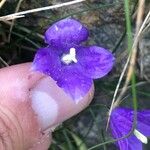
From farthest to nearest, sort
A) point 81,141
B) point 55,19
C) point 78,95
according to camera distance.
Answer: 1. point 81,141
2. point 55,19
3. point 78,95

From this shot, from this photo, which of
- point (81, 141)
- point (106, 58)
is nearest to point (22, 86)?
point (106, 58)

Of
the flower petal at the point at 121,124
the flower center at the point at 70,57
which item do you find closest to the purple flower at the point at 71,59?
the flower center at the point at 70,57

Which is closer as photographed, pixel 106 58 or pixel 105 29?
pixel 106 58

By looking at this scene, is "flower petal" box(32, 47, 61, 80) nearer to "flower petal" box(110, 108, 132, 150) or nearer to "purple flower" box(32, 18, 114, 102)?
"purple flower" box(32, 18, 114, 102)

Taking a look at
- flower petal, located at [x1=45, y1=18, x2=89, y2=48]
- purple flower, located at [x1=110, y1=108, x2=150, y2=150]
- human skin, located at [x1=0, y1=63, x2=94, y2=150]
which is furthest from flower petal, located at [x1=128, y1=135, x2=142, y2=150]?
flower petal, located at [x1=45, y1=18, x2=89, y2=48]

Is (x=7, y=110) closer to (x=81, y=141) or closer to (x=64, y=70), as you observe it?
(x=64, y=70)

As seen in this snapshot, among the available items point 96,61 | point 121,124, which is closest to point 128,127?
point 121,124

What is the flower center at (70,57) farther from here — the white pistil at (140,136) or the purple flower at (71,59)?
the white pistil at (140,136)
